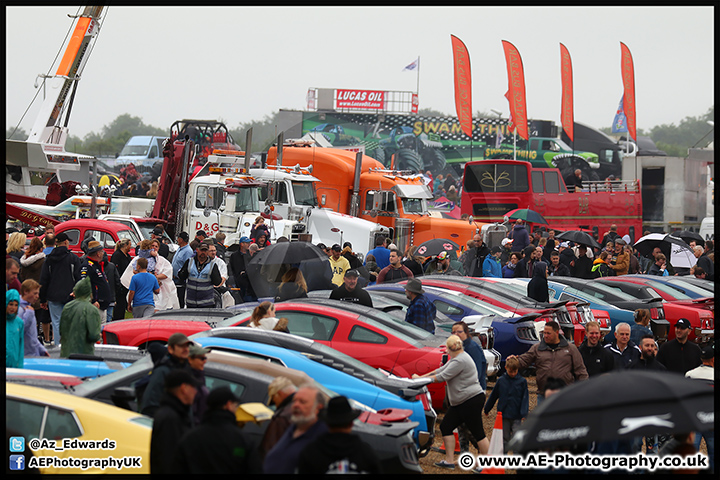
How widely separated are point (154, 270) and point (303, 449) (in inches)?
360

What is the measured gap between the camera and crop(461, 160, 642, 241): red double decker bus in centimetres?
3278

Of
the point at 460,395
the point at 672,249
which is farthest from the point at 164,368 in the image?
the point at 672,249

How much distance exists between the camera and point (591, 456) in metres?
5.56

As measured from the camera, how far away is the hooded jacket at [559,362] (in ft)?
30.1

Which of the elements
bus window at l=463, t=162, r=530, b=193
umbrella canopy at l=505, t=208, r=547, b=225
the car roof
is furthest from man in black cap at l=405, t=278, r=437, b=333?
bus window at l=463, t=162, r=530, b=193

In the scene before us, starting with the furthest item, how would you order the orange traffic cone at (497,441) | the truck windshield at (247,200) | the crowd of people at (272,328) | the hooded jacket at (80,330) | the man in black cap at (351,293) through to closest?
the truck windshield at (247,200) < the man in black cap at (351,293) < the hooded jacket at (80,330) < the orange traffic cone at (497,441) < the crowd of people at (272,328)

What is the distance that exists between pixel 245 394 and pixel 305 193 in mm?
15817

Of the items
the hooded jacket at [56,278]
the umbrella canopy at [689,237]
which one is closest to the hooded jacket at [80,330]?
the hooded jacket at [56,278]

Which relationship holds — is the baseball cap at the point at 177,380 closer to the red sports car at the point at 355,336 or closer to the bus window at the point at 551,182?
the red sports car at the point at 355,336

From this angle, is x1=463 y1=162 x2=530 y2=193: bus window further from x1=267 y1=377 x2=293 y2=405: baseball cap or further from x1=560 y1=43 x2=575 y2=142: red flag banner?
x1=267 y1=377 x2=293 y2=405: baseball cap

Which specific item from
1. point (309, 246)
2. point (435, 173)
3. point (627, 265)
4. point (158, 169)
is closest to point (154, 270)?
point (309, 246)

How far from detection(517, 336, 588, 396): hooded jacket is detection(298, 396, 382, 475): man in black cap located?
14.4 feet

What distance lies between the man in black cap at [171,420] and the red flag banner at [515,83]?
1006 centimetres

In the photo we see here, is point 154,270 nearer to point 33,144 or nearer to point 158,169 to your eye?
point 33,144
